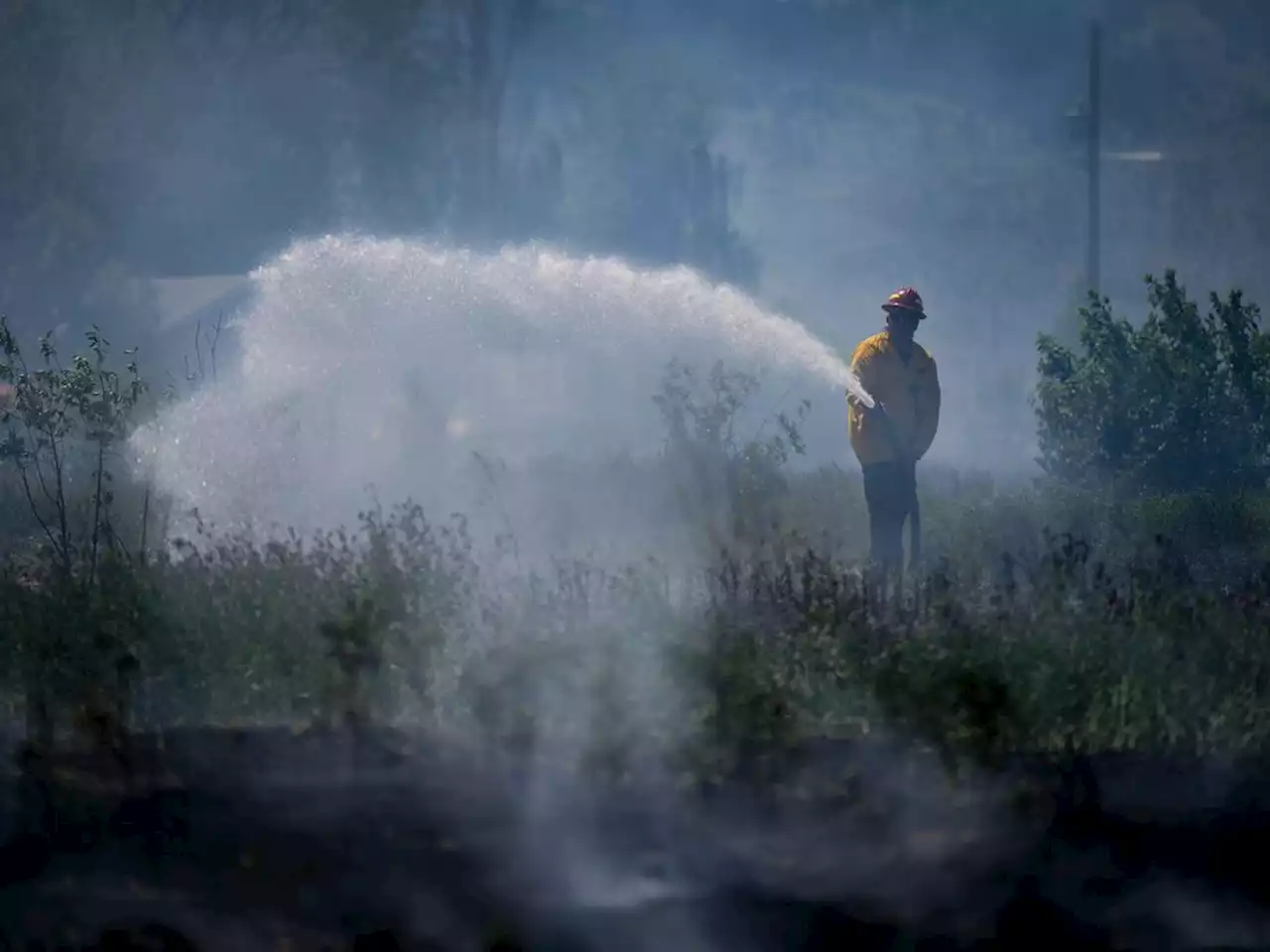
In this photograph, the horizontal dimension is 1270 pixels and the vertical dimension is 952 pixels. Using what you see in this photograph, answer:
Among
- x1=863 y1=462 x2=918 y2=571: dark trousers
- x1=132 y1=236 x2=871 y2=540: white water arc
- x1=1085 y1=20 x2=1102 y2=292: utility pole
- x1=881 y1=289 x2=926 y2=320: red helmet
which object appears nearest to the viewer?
x1=881 y1=289 x2=926 y2=320: red helmet

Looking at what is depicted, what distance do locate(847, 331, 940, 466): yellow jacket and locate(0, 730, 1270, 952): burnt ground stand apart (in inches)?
182

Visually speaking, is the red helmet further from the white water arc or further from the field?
the field

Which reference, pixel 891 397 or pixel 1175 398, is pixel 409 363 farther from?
pixel 1175 398

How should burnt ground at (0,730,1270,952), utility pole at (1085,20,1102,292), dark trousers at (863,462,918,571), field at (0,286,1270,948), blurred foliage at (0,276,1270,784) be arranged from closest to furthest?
burnt ground at (0,730,1270,952) < field at (0,286,1270,948) < blurred foliage at (0,276,1270,784) < dark trousers at (863,462,918,571) < utility pole at (1085,20,1102,292)

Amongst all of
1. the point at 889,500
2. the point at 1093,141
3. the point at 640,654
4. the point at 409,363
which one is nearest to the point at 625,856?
the point at 640,654

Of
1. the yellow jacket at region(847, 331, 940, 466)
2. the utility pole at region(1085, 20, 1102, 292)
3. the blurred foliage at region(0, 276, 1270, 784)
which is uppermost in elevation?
the utility pole at region(1085, 20, 1102, 292)

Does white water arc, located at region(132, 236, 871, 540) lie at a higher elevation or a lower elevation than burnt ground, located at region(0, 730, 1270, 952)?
higher

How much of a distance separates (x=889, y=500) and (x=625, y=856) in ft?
17.4

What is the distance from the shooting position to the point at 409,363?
13.4 m

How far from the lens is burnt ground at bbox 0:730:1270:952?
4789 mm

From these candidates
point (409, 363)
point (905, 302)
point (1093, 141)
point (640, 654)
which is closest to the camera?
point (640, 654)

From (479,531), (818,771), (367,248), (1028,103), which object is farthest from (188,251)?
(818,771)

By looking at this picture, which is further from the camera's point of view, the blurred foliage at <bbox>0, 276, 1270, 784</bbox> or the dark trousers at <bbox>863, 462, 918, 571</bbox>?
the dark trousers at <bbox>863, 462, 918, 571</bbox>

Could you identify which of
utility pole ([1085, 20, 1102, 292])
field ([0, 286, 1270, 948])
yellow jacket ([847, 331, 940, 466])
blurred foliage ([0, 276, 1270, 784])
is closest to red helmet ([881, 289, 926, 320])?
yellow jacket ([847, 331, 940, 466])
